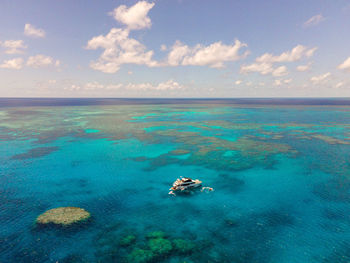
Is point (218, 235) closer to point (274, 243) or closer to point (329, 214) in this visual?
point (274, 243)

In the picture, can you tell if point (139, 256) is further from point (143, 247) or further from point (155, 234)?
point (155, 234)

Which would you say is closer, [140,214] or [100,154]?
[140,214]

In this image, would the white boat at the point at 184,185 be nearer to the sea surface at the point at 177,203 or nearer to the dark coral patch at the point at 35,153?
the sea surface at the point at 177,203


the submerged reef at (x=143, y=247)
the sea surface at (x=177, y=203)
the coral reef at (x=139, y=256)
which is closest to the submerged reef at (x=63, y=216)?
the sea surface at (x=177, y=203)

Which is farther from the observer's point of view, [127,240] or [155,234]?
[155,234]

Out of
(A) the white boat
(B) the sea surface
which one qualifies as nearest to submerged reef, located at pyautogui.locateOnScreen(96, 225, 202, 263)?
(B) the sea surface

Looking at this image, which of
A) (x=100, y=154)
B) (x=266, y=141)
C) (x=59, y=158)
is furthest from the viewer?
(x=266, y=141)

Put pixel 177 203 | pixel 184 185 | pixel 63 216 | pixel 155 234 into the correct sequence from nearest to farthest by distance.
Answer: pixel 155 234 < pixel 63 216 < pixel 177 203 < pixel 184 185

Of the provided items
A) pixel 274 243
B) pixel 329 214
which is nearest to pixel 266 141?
pixel 329 214

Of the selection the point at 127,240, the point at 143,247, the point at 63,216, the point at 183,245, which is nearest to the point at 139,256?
the point at 143,247

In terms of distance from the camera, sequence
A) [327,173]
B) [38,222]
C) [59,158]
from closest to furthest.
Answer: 1. [38,222]
2. [327,173]
3. [59,158]
